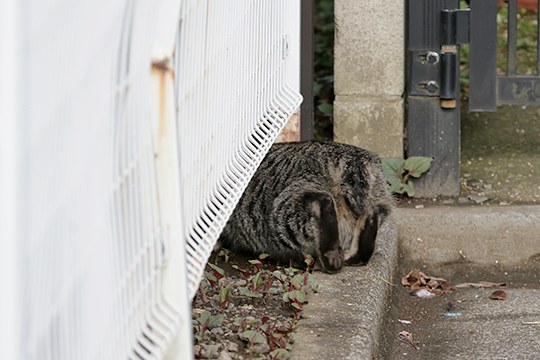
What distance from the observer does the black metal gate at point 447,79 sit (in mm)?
5281

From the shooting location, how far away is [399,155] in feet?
17.9

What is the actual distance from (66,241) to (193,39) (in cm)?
103

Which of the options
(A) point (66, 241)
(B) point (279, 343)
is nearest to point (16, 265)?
(A) point (66, 241)

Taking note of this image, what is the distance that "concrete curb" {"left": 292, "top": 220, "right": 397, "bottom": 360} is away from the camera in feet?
11.0

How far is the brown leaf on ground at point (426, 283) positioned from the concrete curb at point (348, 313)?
16cm

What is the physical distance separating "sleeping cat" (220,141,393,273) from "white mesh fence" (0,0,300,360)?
4.69ft

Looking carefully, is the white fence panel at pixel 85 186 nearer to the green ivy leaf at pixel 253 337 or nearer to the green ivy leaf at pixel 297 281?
the green ivy leaf at pixel 253 337

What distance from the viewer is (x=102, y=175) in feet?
6.57

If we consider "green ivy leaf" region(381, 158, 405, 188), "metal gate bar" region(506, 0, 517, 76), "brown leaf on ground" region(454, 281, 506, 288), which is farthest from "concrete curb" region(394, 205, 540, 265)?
"metal gate bar" region(506, 0, 517, 76)

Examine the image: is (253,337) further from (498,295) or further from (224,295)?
(498,295)

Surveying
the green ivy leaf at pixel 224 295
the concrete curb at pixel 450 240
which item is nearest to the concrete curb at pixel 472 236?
the concrete curb at pixel 450 240

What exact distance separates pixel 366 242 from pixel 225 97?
143 centimetres

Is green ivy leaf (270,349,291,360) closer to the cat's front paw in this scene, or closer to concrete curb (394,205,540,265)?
A: the cat's front paw

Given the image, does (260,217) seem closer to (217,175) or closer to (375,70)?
(375,70)
